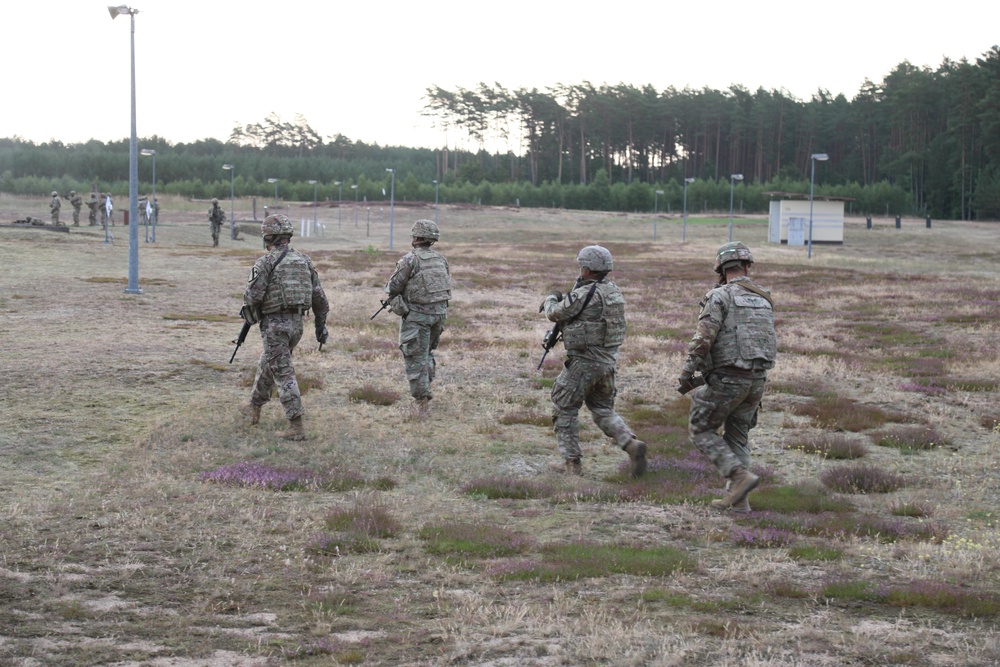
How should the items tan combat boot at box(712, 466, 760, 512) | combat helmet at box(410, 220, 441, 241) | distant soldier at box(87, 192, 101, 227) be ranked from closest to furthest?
tan combat boot at box(712, 466, 760, 512) → combat helmet at box(410, 220, 441, 241) → distant soldier at box(87, 192, 101, 227)

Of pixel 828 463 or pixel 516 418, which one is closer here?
pixel 828 463

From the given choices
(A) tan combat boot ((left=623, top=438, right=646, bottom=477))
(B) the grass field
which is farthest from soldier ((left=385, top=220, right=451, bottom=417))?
(A) tan combat boot ((left=623, top=438, right=646, bottom=477))

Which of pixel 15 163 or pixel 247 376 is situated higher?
pixel 15 163

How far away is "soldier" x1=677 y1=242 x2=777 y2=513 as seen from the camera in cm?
852

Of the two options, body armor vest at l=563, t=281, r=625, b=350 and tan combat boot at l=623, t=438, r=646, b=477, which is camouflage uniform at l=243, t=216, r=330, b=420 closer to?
body armor vest at l=563, t=281, r=625, b=350

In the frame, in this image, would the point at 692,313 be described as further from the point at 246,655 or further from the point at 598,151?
the point at 598,151

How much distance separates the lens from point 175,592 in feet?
21.1

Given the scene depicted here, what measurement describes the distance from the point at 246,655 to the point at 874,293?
30.8m

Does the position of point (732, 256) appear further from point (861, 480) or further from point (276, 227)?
point (276, 227)

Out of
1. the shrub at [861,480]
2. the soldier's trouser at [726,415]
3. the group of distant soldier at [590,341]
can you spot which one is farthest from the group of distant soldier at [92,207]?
the soldier's trouser at [726,415]

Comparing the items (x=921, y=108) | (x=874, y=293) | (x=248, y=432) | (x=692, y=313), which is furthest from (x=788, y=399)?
(x=921, y=108)

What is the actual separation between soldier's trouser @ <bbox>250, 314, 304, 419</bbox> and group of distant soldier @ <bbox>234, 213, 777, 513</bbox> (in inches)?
0.4

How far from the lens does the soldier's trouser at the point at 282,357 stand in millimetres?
11016

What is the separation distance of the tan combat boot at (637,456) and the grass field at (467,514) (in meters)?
0.13
